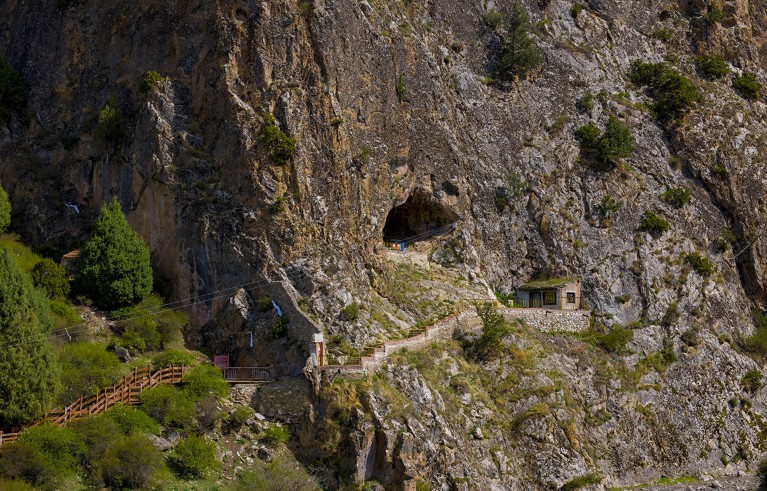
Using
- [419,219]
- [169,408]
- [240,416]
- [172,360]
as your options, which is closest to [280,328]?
[172,360]

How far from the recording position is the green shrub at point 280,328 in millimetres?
55094

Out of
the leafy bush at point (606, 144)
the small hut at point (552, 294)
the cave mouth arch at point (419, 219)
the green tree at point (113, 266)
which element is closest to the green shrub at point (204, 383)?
the green tree at point (113, 266)

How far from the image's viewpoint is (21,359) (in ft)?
158

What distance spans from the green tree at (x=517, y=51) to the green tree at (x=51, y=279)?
2969 centimetres

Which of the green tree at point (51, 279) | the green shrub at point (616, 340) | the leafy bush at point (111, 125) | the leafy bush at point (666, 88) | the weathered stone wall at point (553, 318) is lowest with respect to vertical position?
the green shrub at point (616, 340)

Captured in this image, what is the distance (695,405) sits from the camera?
63094 millimetres

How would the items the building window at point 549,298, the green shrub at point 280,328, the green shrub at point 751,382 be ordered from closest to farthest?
the green shrub at point 280,328
the green shrub at point 751,382
the building window at point 549,298

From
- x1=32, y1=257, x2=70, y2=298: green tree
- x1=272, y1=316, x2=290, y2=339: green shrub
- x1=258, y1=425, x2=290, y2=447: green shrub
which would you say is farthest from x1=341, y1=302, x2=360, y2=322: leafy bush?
x1=32, y1=257, x2=70, y2=298: green tree

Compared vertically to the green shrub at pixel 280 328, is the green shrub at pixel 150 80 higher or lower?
higher

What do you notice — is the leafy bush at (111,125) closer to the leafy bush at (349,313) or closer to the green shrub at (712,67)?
the leafy bush at (349,313)

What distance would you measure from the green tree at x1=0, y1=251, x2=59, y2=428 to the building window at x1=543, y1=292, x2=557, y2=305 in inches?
1096

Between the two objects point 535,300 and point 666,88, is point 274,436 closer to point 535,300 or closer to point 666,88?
point 535,300

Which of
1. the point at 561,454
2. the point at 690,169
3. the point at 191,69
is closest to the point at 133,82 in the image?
the point at 191,69

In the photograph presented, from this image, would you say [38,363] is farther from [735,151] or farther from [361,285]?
[735,151]
